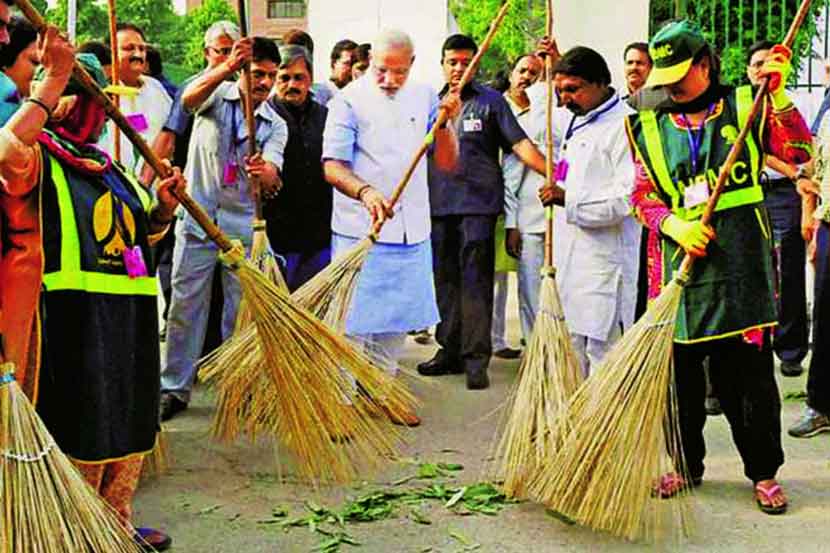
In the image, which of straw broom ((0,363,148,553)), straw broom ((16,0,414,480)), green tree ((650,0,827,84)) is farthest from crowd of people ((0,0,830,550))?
green tree ((650,0,827,84))

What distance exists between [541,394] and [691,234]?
803 mm

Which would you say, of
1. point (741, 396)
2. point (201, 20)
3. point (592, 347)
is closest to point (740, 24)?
point (592, 347)

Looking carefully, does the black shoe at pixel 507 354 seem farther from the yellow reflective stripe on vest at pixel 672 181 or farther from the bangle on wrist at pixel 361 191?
the yellow reflective stripe on vest at pixel 672 181

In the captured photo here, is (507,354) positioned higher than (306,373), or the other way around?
(306,373)

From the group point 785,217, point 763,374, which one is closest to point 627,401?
point 763,374

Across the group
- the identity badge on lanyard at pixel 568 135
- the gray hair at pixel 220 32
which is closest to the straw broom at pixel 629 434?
the identity badge on lanyard at pixel 568 135

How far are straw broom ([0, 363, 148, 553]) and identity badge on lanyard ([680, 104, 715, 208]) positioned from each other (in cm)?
226

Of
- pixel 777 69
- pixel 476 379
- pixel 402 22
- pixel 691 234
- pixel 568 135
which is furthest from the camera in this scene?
pixel 402 22

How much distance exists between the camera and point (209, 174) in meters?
5.07

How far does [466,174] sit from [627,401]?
2.49 m

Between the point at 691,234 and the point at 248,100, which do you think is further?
the point at 248,100

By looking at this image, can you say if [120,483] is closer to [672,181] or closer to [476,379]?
[672,181]

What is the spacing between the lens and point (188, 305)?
5.11m

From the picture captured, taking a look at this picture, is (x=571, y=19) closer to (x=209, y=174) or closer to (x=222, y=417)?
(x=209, y=174)
